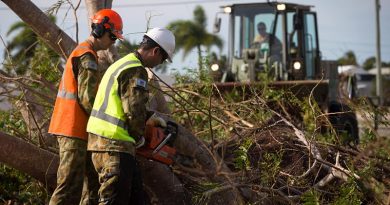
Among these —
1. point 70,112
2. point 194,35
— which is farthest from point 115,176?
point 194,35

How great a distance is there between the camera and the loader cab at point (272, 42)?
11.2 m

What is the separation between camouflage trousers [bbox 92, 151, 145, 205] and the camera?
15.8 feet

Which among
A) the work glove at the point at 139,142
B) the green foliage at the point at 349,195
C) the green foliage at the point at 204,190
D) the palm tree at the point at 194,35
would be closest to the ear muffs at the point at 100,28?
the work glove at the point at 139,142

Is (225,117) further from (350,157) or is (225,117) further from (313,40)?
(313,40)

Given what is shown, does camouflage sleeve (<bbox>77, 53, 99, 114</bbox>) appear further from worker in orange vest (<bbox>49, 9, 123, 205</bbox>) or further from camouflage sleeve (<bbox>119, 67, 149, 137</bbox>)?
camouflage sleeve (<bbox>119, 67, 149, 137</bbox>)

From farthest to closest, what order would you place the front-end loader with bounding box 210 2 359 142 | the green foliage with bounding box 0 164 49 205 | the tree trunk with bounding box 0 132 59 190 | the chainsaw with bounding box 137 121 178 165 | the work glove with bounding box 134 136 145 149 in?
the front-end loader with bounding box 210 2 359 142
the green foliage with bounding box 0 164 49 205
the tree trunk with bounding box 0 132 59 190
the chainsaw with bounding box 137 121 178 165
the work glove with bounding box 134 136 145 149

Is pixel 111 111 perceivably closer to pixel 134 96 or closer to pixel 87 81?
pixel 134 96

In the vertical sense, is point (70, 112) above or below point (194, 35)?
below

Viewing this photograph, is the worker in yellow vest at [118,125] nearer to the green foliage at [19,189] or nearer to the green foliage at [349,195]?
the green foliage at [19,189]

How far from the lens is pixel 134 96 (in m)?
4.79

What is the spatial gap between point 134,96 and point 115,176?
23.3 inches

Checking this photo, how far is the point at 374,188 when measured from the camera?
4.96 meters

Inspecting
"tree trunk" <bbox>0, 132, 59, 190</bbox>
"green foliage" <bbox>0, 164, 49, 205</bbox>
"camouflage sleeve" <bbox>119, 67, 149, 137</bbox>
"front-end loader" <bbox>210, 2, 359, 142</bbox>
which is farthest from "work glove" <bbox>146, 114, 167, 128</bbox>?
"front-end loader" <bbox>210, 2, 359, 142</bbox>

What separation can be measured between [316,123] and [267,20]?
533 cm
